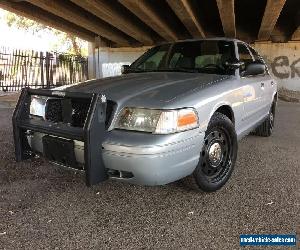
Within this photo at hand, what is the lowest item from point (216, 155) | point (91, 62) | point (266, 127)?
point (266, 127)

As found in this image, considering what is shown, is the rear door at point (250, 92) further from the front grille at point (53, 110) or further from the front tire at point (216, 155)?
the front grille at point (53, 110)

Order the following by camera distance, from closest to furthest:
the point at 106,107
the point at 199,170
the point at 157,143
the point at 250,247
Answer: the point at 250,247 < the point at 157,143 < the point at 106,107 < the point at 199,170

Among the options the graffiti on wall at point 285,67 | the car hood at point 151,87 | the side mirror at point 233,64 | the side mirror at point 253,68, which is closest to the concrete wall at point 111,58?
the graffiti on wall at point 285,67

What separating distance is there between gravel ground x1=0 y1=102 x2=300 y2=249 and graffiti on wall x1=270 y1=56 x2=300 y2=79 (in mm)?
15300

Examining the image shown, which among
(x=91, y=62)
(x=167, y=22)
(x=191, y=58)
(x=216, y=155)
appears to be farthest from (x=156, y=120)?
(x=91, y=62)

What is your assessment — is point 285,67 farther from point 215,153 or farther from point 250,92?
point 215,153

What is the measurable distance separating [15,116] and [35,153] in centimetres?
40

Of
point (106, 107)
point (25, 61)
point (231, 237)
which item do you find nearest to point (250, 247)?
point (231, 237)

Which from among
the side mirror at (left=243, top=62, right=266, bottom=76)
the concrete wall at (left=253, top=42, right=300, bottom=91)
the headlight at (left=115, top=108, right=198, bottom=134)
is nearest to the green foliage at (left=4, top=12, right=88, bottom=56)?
the concrete wall at (left=253, top=42, right=300, bottom=91)

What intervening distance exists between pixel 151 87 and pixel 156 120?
54 cm

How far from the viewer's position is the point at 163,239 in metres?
2.48

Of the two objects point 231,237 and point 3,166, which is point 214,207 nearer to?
point 231,237

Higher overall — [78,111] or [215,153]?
Result: [78,111]

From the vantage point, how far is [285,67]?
1825 cm
